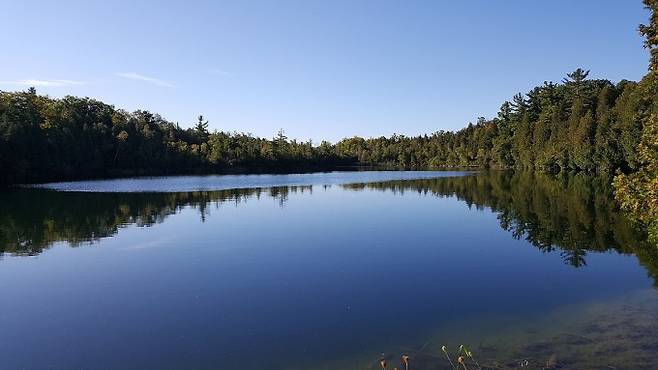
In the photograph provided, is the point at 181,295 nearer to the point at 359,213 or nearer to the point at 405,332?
the point at 405,332

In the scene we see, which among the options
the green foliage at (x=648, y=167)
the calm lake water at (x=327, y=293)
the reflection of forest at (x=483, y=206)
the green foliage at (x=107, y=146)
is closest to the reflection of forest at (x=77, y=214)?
the reflection of forest at (x=483, y=206)

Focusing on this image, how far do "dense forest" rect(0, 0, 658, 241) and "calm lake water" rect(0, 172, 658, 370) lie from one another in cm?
561

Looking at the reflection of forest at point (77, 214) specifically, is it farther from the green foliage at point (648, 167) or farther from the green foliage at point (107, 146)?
the green foliage at point (107, 146)

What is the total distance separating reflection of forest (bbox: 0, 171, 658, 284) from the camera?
20375mm

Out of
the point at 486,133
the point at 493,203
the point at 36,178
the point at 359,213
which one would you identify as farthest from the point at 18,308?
the point at 486,133

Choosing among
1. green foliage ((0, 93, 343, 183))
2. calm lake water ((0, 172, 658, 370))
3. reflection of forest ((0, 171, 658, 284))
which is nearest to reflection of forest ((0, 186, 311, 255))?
reflection of forest ((0, 171, 658, 284))

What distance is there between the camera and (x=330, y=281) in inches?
566

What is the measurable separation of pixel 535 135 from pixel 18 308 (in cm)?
9621

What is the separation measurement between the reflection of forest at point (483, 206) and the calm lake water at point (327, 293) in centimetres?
24

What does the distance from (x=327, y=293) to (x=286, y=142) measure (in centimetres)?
12394

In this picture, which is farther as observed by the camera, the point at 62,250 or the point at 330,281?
the point at 62,250

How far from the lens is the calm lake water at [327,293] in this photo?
9.15 metres

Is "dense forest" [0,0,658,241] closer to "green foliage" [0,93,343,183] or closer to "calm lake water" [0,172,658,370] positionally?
"green foliage" [0,93,343,183]

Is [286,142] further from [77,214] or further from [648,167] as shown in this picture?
[648,167]
